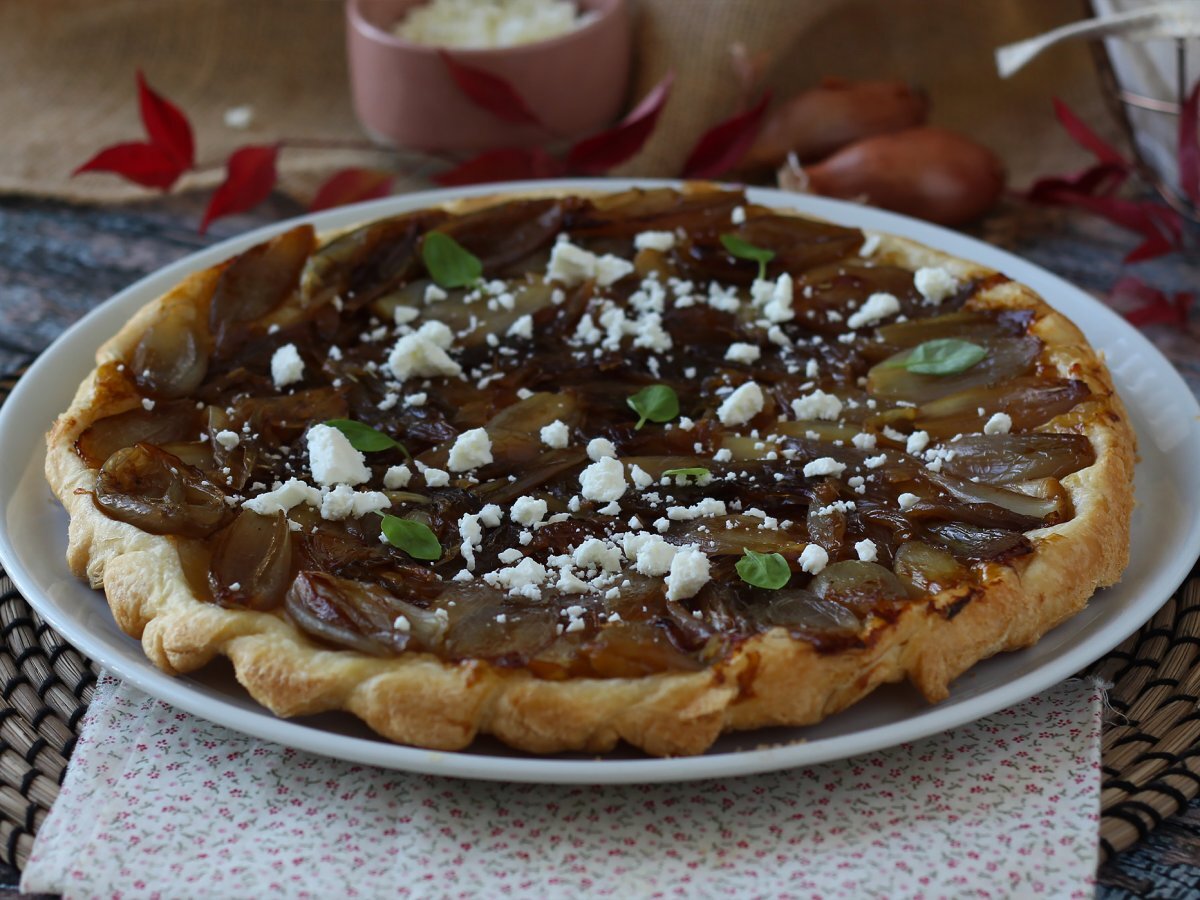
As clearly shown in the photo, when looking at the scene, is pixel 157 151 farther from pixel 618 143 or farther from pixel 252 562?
pixel 252 562

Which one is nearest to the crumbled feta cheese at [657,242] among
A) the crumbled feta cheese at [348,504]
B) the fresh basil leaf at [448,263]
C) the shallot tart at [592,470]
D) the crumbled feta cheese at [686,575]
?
the shallot tart at [592,470]

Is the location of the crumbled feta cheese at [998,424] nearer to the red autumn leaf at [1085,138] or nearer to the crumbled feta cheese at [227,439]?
the crumbled feta cheese at [227,439]

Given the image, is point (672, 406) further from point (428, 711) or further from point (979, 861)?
point (979, 861)

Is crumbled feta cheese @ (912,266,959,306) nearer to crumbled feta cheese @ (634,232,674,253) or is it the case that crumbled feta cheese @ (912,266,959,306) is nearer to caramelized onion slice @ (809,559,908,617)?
crumbled feta cheese @ (634,232,674,253)

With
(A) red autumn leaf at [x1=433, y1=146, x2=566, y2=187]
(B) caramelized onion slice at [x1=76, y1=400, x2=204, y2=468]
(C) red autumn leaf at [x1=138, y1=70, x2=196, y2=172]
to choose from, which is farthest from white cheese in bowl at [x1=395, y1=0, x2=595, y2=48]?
(B) caramelized onion slice at [x1=76, y1=400, x2=204, y2=468]

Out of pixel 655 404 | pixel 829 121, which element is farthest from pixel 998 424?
pixel 829 121

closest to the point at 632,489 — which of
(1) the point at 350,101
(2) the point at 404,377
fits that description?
(2) the point at 404,377
